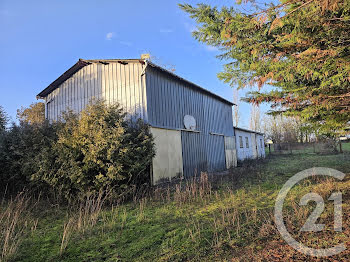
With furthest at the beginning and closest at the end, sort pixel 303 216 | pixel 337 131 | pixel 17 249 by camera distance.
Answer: pixel 337 131 → pixel 303 216 → pixel 17 249

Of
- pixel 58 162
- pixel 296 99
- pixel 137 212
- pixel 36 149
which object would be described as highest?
pixel 296 99

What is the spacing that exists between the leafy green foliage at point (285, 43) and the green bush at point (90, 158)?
3685 millimetres

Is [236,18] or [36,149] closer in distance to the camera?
[236,18]

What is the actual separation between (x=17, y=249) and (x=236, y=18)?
17.5 ft

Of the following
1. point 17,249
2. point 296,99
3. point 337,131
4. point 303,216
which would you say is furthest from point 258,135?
point 17,249

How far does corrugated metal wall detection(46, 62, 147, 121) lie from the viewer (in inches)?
376

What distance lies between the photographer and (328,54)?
3.94 metres

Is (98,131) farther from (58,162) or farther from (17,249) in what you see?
(17,249)

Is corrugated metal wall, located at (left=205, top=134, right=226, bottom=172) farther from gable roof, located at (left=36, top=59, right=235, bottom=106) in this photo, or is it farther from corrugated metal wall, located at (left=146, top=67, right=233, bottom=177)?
gable roof, located at (left=36, top=59, right=235, bottom=106)

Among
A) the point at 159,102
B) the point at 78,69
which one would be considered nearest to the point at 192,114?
the point at 159,102

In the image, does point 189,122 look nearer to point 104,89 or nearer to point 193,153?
point 193,153

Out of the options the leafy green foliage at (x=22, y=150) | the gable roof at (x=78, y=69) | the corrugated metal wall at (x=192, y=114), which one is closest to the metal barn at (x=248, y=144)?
the corrugated metal wall at (x=192, y=114)

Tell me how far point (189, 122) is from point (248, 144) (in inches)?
462

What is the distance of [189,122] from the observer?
12031 mm
